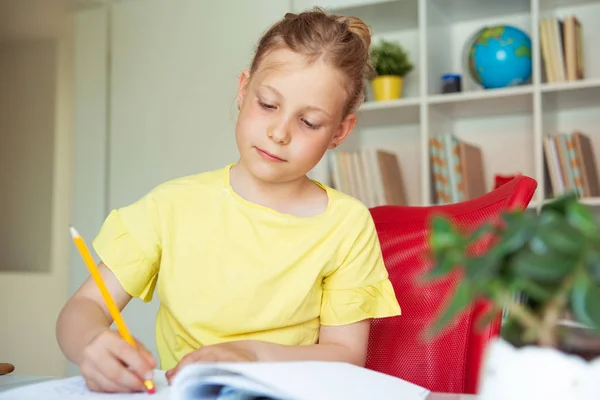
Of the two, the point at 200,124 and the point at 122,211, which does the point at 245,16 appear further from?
the point at 122,211

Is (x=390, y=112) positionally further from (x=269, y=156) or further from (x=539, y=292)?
(x=539, y=292)

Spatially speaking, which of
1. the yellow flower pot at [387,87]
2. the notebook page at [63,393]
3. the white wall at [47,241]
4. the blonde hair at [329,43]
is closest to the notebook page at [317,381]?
the notebook page at [63,393]

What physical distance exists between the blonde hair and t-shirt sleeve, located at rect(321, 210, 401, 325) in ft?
0.78

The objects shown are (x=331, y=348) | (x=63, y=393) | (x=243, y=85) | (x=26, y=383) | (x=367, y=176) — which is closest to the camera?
(x=63, y=393)

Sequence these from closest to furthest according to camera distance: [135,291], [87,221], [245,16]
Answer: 1. [135,291]
2. [245,16]
3. [87,221]

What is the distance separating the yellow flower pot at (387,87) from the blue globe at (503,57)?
32 centimetres

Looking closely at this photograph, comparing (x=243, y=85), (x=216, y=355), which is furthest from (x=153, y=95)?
(x=216, y=355)

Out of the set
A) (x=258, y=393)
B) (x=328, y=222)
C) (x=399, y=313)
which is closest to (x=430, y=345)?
(x=399, y=313)

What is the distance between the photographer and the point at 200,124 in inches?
129

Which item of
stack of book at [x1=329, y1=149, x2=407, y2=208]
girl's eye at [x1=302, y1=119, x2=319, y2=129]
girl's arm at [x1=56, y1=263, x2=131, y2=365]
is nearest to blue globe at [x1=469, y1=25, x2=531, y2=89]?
stack of book at [x1=329, y1=149, x2=407, y2=208]

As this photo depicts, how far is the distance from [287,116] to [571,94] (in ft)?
5.97

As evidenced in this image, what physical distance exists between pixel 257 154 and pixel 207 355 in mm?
414

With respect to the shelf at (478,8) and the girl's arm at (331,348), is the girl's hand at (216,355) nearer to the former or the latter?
the girl's arm at (331,348)

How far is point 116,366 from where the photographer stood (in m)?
0.71
